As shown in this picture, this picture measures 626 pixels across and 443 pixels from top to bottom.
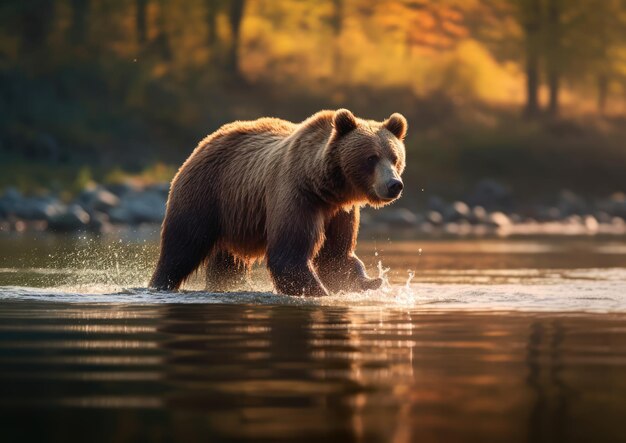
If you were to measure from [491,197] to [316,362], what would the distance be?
2835 centimetres

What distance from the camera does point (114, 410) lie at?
4.81 metres

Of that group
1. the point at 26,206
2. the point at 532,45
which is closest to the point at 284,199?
the point at 26,206

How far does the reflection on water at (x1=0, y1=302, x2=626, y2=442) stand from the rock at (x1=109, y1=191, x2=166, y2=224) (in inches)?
745

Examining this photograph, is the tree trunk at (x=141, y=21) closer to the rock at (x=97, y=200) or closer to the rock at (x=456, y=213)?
the rock at (x=97, y=200)

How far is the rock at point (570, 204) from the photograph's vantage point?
33556 millimetres

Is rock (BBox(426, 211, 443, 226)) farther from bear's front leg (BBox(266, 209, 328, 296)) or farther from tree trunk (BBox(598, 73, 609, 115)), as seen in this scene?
bear's front leg (BBox(266, 209, 328, 296))

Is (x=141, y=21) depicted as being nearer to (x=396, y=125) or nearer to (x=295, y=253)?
(x=396, y=125)

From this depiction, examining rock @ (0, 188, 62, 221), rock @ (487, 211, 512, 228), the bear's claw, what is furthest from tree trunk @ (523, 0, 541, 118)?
the bear's claw

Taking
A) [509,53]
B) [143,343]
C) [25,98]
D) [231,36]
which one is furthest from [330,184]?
[509,53]

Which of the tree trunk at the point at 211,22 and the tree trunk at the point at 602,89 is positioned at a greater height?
the tree trunk at the point at 211,22

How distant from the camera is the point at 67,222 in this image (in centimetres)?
2536

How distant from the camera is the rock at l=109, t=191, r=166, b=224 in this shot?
27.4 m

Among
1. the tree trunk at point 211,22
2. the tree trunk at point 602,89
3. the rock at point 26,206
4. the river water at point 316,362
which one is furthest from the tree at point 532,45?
the river water at point 316,362

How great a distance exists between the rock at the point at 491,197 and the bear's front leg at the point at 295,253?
78.9 feet
